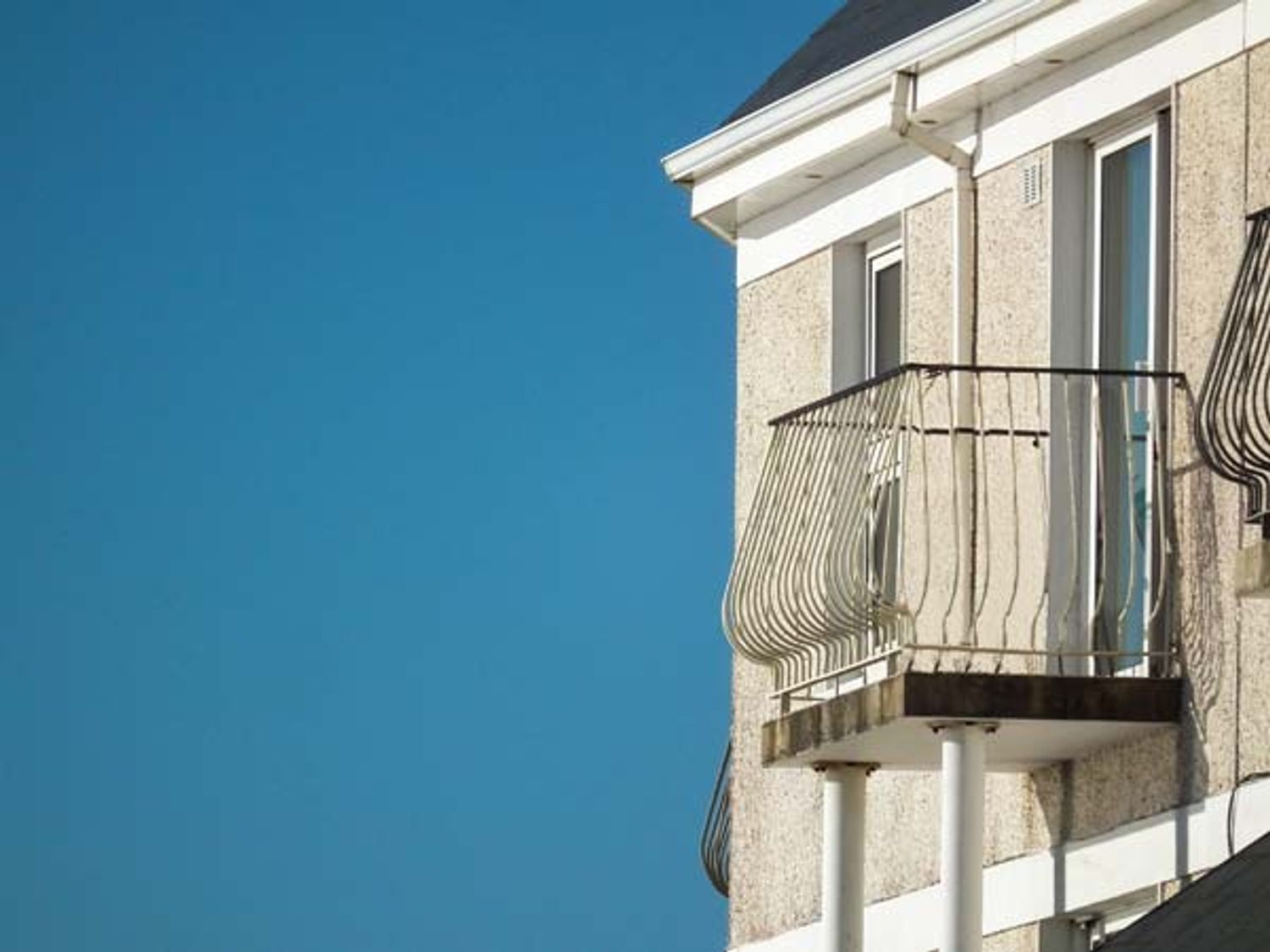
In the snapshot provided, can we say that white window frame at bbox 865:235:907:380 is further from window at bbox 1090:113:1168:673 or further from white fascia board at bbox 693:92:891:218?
window at bbox 1090:113:1168:673

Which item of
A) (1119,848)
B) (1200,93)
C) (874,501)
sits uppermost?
(1200,93)

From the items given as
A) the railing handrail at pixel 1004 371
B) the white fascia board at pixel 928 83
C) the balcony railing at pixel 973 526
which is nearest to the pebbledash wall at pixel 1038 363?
the railing handrail at pixel 1004 371

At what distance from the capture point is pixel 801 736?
21.1 metres

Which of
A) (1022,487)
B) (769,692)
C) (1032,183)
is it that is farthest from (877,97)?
(769,692)

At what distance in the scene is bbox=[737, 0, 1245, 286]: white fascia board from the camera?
19.9 m

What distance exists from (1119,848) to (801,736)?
1.71m

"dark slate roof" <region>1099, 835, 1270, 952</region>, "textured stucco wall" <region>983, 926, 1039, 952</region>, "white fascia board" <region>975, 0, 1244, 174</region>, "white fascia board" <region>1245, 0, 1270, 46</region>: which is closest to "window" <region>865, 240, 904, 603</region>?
"white fascia board" <region>975, 0, 1244, 174</region>

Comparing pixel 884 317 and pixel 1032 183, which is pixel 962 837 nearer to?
pixel 1032 183

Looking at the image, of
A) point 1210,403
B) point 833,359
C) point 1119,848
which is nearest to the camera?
point 1210,403

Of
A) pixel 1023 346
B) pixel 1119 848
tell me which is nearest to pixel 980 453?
pixel 1023 346

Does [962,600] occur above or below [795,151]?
below

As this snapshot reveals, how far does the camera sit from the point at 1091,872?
2036 centimetres

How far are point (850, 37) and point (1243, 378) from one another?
5.72 metres

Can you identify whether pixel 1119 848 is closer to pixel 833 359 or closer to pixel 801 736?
pixel 801 736
